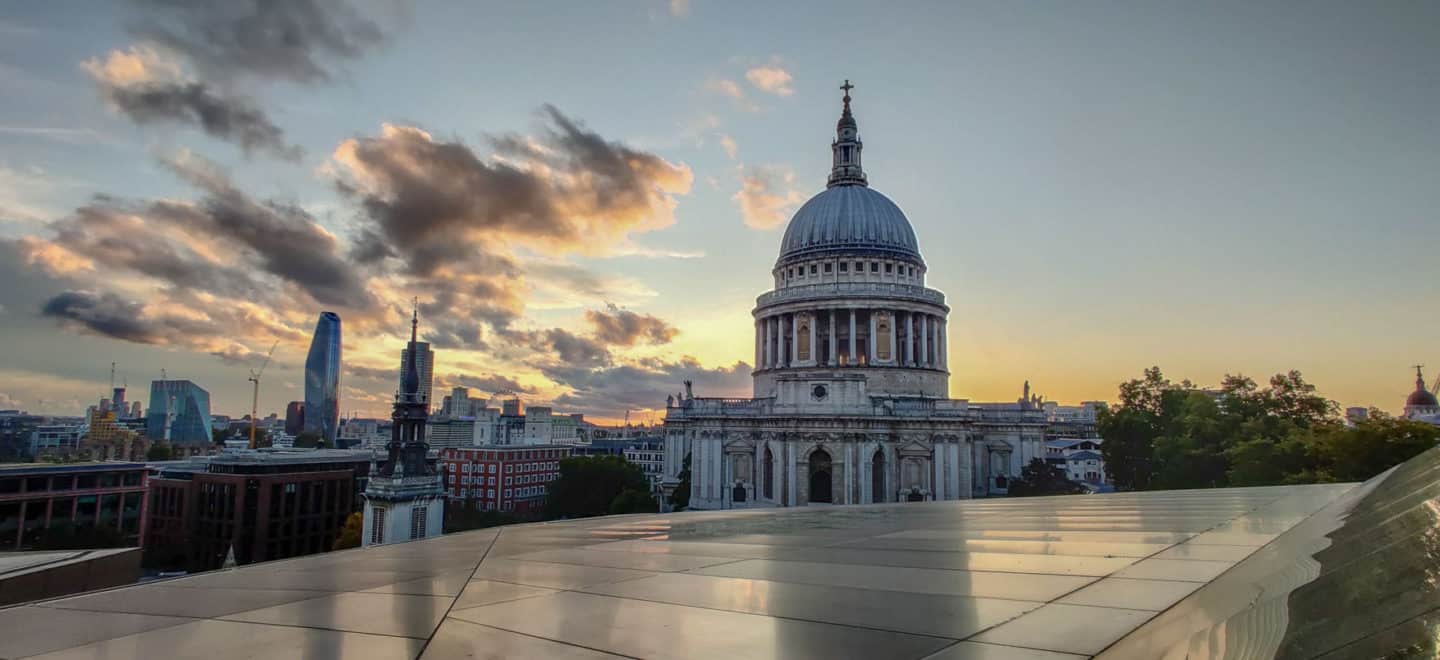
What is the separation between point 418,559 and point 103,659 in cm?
652

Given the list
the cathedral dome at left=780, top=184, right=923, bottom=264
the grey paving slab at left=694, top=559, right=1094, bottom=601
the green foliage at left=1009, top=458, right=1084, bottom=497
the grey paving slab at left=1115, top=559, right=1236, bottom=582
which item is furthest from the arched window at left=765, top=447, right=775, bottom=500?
the grey paving slab at left=1115, top=559, right=1236, bottom=582

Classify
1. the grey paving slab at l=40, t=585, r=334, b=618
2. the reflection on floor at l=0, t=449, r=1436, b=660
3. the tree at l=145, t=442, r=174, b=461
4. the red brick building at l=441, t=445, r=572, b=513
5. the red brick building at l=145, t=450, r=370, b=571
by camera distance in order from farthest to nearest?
1. the tree at l=145, t=442, r=174, b=461
2. the red brick building at l=441, t=445, r=572, b=513
3. the red brick building at l=145, t=450, r=370, b=571
4. the grey paving slab at l=40, t=585, r=334, b=618
5. the reflection on floor at l=0, t=449, r=1436, b=660

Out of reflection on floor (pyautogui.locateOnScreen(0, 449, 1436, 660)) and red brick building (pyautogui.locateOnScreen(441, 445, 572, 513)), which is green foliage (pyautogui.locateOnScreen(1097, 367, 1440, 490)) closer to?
reflection on floor (pyautogui.locateOnScreen(0, 449, 1436, 660))

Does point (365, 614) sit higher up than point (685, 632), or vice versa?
point (685, 632)

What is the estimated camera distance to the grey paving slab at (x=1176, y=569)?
8.14 metres

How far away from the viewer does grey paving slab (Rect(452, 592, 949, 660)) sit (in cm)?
579

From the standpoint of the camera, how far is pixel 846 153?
90812 mm

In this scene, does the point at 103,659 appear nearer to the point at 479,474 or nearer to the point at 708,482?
the point at 708,482

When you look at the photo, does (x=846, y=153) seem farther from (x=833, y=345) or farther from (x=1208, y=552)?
(x=1208, y=552)

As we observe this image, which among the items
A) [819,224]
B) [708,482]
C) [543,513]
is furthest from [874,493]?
[543,513]

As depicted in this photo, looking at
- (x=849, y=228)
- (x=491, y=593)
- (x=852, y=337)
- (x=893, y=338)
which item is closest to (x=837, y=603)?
(x=491, y=593)

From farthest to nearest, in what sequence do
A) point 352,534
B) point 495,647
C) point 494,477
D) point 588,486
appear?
point 494,477, point 588,486, point 352,534, point 495,647

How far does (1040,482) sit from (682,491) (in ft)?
105

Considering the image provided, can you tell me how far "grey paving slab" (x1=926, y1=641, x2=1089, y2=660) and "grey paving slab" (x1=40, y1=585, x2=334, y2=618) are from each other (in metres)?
6.60
